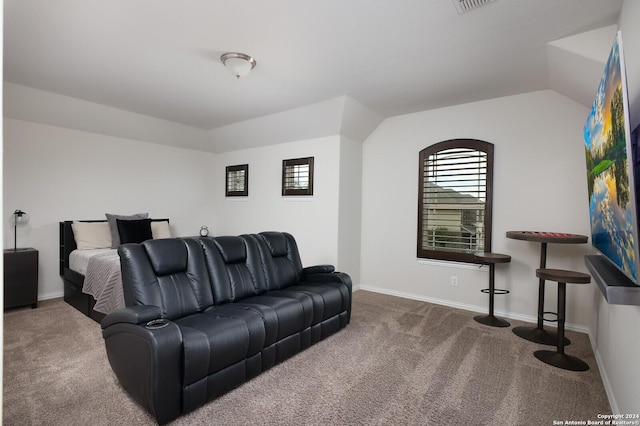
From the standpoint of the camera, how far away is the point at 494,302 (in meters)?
4.02

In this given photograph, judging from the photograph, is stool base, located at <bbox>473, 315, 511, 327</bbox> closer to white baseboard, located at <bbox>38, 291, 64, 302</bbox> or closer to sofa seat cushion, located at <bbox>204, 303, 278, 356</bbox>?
sofa seat cushion, located at <bbox>204, 303, 278, 356</bbox>

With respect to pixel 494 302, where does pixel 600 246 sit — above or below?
above

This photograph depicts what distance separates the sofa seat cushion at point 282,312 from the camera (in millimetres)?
2570

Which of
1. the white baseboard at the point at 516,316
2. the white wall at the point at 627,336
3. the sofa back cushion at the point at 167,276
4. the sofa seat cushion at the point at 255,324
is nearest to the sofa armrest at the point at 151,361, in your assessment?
the sofa back cushion at the point at 167,276

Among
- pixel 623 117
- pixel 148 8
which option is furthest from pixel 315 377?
pixel 148 8

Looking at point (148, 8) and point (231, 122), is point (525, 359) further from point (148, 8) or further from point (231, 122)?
point (231, 122)

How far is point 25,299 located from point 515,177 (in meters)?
5.95

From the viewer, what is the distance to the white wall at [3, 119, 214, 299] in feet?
14.0

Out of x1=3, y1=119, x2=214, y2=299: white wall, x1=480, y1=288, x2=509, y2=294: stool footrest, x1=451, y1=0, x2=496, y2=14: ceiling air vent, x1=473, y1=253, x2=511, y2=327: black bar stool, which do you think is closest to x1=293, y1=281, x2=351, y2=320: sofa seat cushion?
x1=473, y1=253, x2=511, y2=327: black bar stool

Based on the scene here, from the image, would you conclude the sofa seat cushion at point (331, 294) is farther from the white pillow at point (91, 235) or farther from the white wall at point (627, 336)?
the white pillow at point (91, 235)

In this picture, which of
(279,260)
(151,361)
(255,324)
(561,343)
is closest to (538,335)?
(561,343)

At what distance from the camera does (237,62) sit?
9.95 feet

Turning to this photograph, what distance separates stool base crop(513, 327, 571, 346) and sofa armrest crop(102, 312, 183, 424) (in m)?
3.16

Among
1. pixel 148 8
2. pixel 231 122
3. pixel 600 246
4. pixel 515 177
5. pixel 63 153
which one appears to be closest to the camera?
pixel 600 246
